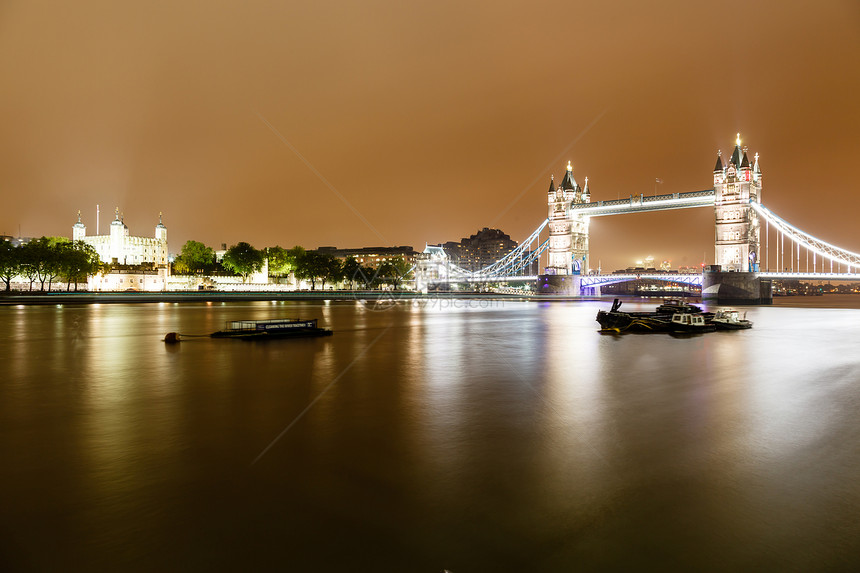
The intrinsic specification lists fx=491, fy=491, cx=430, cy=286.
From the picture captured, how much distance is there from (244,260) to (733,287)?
93.4m

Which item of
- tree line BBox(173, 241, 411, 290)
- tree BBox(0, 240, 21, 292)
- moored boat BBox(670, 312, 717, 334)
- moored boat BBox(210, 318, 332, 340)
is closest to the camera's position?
moored boat BBox(210, 318, 332, 340)

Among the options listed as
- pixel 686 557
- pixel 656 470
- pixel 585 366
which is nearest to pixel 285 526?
pixel 686 557

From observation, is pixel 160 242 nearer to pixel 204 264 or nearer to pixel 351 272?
pixel 204 264

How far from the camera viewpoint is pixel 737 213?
8056 centimetres

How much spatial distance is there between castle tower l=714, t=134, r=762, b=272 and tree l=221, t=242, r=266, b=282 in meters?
91.8

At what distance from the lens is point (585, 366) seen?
16344mm

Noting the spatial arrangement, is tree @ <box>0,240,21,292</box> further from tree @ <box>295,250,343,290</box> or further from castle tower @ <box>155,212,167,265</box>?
castle tower @ <box>155,212,167,265</box>

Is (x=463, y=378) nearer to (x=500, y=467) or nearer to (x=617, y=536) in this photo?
(x=500, y=467)

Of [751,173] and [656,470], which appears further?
[751,173]

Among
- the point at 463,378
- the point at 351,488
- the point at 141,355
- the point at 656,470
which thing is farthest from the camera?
the point at 141,355

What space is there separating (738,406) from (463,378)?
21.9 ft

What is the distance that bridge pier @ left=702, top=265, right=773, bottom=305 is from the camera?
7194 centimetres

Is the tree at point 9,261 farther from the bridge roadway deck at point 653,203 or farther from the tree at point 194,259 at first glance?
the bridge roadway deck at point 653,203

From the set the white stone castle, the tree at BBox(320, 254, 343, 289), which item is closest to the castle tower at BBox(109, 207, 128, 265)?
the white stone castle
